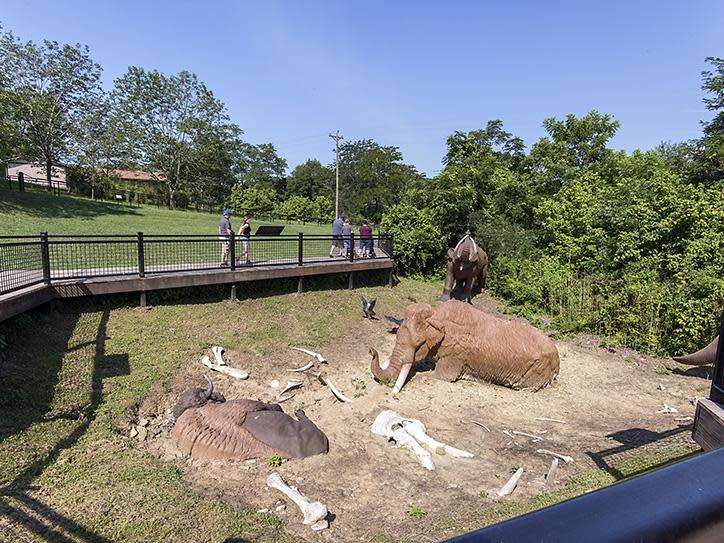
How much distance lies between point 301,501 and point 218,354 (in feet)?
15.1

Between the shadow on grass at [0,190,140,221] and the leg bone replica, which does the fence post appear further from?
the shadow on grass at [0,190,140,221]

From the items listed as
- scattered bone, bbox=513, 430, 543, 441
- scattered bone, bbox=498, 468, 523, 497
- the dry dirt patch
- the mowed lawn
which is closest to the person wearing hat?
the dry dirt patch

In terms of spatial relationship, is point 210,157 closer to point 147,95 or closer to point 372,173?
point 147,95

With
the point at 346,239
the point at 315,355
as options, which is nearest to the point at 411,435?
the point at 315,355

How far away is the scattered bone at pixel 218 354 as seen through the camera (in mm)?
8516

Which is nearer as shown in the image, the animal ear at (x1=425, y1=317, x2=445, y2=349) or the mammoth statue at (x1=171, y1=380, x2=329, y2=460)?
the mammoth statue at (x1=171, y1=380, x2=329, y2=460)

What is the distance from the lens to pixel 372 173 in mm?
42344

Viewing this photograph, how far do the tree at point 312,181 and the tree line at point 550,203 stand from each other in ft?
69.1

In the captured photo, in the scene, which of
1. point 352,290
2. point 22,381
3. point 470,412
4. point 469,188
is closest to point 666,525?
point 470,412

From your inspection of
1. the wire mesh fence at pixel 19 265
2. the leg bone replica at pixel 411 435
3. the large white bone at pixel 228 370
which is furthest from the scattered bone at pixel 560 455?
the wire mesh fence at pixel 19 265

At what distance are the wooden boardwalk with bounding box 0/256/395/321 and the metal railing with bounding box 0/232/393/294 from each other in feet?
0.52

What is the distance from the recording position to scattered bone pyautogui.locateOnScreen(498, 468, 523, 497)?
5.06 meters

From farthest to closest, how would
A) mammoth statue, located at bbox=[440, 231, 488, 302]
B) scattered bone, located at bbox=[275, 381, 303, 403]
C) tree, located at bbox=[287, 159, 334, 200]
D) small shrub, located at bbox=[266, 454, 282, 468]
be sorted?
tree, located at bbox=[287, 159, 334, 200] → mammoth statue, located at bbox=[440, 231, 488, 302] → scattered bone, located at bbox=[275, 381, 303, 403] → small shrub, located at bbox=[266, 454, 282, 468]

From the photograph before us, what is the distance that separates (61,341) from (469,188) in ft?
49.0
